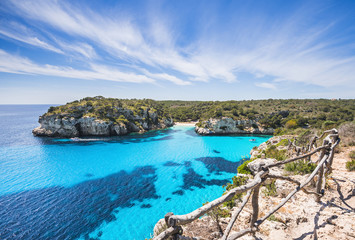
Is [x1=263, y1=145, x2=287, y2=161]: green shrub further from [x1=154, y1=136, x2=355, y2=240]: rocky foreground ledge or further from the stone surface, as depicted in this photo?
the stone surface

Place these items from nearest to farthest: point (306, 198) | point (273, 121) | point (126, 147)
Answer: point (306, 198) → point (126, 147) → point (273, 121)

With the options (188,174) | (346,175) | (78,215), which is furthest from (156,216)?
(346,175)

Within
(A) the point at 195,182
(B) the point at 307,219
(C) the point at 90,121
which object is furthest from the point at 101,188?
(C) the point at 90,121

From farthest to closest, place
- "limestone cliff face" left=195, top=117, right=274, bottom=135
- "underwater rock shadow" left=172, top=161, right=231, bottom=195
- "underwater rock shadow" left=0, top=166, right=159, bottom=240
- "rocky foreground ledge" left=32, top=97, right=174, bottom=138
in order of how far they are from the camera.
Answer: "limestone cliff face" left=195, top=117, right=274, bottom=135, "rocky foreground ledge" left=32, top=97, right=174, bottom=138, "underwater rock shadow" left=172, top=161, right=231, bottom=195, "underwater rock shadow" left=0, top=166, right=159, bottom=240

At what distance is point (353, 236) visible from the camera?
2.80m

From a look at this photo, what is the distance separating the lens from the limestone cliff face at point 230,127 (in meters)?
48.0

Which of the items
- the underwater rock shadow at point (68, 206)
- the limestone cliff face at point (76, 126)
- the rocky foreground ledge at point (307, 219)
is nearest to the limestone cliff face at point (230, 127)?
the limestone cliff face at point (76, 126)

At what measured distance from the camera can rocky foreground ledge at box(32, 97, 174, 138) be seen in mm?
41188

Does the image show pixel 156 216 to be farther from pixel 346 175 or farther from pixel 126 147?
pixel 126 147

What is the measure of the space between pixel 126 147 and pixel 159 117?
31849 millimetres

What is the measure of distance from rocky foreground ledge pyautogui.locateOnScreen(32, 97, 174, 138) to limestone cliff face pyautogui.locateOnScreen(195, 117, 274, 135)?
70.1 feet

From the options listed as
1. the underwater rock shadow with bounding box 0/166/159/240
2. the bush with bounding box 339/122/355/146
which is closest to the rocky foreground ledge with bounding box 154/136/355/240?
the bush with bounding box 339/122/355/146

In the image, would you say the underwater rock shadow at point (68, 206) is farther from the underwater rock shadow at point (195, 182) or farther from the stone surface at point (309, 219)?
the stone surface at point (309, 219)

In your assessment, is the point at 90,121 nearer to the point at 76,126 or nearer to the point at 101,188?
the point at 76,126
